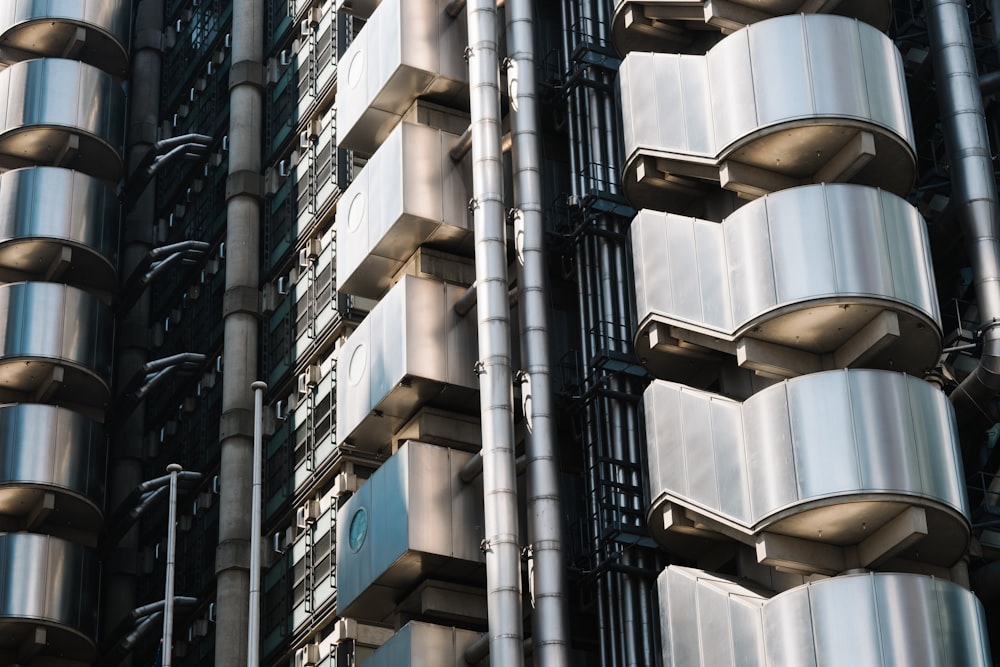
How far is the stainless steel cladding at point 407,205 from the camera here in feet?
164

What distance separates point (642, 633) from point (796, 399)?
694 centimetres

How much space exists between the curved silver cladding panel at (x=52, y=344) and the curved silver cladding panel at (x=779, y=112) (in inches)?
1092

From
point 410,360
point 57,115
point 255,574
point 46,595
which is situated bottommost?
point 255,574

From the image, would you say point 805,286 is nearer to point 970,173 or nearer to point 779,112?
point 779,112

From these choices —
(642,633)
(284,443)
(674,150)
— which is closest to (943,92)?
(674,150)

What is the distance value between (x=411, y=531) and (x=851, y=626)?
41.5ft

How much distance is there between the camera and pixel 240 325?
6106 centimetres

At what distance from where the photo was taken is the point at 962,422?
4300cm

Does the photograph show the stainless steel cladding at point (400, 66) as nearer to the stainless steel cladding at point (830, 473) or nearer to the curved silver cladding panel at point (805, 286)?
the curved silver cladding panel at point (805, 286)

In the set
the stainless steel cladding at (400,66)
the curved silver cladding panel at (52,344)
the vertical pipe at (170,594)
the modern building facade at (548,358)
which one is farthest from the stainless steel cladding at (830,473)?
the curved silver cladding panel at (52,344)

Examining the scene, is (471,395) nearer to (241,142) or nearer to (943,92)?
(943,92)

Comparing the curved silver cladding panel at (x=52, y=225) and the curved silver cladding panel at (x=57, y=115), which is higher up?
the curved silver cladding panel at (x=57, y=115)

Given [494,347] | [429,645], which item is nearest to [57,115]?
[494,347]

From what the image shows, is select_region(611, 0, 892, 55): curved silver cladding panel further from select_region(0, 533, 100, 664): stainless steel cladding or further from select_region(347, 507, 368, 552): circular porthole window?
select_region(0, 533, 100, 664): stainless steel cladding
